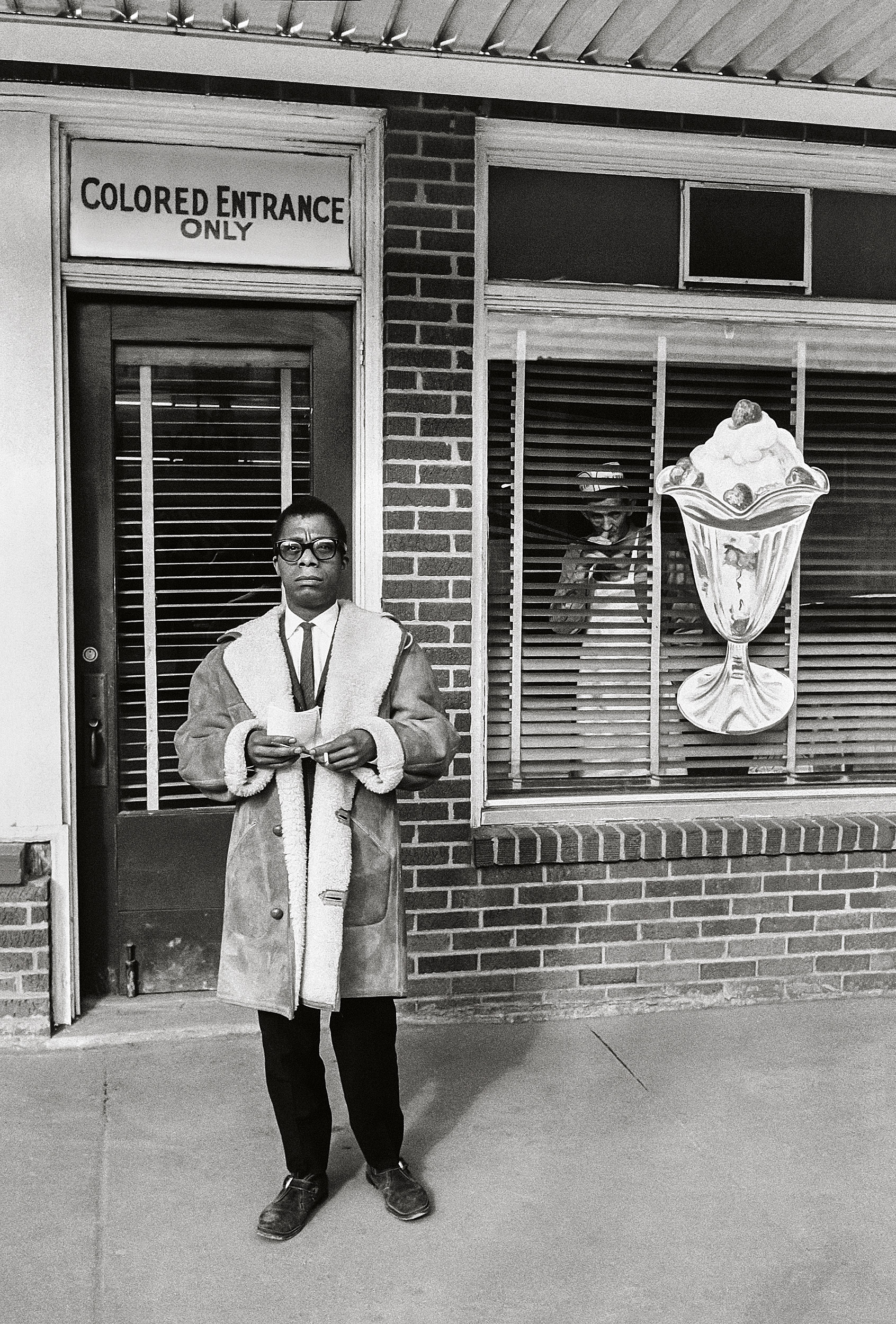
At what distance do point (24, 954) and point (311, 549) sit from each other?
2169mm

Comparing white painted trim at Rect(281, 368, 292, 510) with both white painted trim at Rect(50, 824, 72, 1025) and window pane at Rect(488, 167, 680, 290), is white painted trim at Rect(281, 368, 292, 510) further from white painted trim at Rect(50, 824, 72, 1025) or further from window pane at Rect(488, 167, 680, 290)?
white painted trim at Rect(50, 824, 72, 1025)

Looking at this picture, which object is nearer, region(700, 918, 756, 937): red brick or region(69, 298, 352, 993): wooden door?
region(69, 298, 352, 993): wooden door

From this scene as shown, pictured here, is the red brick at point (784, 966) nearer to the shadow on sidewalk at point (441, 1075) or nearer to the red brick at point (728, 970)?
the red brick at point (728, 970)

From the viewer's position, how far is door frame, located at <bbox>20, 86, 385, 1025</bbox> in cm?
453

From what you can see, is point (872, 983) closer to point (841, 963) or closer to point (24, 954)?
point (841, 963)

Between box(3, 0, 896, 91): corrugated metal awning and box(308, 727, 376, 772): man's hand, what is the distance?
2131 millimetres

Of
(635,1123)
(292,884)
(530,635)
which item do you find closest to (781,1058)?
(635,1123)

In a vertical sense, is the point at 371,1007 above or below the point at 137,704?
below

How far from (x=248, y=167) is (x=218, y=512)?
125 cm

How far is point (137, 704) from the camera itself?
4.85 metres

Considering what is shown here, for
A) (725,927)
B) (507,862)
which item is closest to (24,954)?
(507,862)

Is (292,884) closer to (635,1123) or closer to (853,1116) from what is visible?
(635,1123)

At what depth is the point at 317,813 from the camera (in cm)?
329

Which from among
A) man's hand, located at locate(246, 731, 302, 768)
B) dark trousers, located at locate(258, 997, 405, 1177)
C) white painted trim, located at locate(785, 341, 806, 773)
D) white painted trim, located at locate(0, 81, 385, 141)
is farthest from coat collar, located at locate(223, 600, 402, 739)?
white painted trim, located at locate(785, 341, 806, 773)
